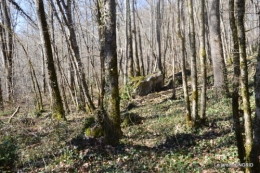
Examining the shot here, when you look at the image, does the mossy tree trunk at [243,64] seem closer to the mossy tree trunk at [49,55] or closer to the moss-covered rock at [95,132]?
the moss-covered rock at [95,132]

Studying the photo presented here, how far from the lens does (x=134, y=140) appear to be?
26.6ft

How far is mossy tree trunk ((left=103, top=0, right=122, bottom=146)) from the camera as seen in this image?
6.95 m


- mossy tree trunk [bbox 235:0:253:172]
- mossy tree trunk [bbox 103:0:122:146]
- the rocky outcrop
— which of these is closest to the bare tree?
mossy tree trunk [bbox 235:0:253:172]

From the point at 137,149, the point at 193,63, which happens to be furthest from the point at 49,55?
the point at 193,63

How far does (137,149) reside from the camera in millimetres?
7133

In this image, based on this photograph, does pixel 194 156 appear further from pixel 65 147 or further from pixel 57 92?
pixel 57 92

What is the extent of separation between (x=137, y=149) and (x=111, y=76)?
2120mm

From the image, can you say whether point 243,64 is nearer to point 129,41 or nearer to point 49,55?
point 49,55

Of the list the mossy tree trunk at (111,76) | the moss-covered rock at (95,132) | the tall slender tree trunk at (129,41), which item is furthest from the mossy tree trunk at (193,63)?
the tall slender tree trunk at (129,41)

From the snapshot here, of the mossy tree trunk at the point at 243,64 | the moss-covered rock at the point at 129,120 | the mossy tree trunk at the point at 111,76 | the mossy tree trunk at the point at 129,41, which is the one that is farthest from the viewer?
the mossy tree trunk at the point at 129,41

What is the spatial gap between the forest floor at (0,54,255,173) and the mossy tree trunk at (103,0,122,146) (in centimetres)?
41

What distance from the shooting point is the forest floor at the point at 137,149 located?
20.1ft

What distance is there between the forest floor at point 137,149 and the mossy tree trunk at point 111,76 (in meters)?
0.41

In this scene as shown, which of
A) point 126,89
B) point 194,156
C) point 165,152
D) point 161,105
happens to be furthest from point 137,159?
point 126,89
